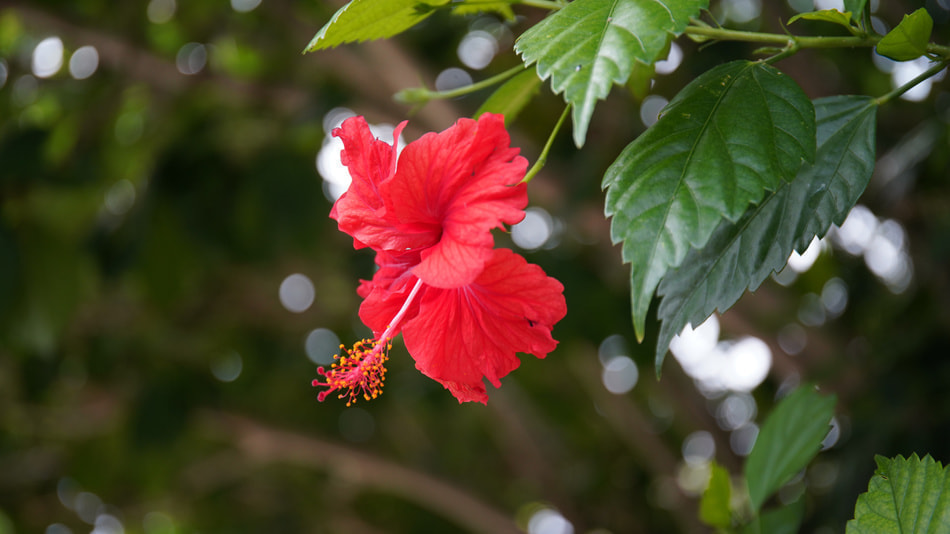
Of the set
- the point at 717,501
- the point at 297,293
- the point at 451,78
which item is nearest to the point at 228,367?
the point at 297,293

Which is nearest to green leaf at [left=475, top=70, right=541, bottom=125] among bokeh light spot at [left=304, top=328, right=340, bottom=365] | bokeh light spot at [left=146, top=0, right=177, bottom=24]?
bokeh light spot at [left=146, top=0, right=177, bottom=24]

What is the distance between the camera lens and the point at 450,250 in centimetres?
51

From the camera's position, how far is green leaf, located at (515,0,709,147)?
1.39 feet

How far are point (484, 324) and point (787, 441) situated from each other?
0.38 metres

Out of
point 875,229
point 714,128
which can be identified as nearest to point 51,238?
point 714,128

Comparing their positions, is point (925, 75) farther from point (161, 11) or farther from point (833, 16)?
point (161, 11)

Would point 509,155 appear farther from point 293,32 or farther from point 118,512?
point 118,512

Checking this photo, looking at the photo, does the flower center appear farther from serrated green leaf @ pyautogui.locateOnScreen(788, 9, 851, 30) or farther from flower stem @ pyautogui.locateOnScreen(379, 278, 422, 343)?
serrated green leaf @ pyautogui.locateOnScreen(788, 9, 851, 30)

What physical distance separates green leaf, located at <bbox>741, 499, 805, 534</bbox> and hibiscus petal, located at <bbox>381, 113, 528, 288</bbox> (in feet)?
1.57

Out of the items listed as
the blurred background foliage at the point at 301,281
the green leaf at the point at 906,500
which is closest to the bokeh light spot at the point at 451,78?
the blurred background foliage at the point at 301,281

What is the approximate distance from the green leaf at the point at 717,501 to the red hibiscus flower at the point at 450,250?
1.13 feet

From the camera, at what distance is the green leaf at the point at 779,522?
2.46ft

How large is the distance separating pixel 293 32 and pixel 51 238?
2.82 ft

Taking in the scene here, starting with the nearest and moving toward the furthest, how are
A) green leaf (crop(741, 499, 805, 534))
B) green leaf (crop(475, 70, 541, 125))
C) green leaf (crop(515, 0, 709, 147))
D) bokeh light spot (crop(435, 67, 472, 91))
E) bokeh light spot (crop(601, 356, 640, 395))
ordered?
1. green leaf (crop(515, 0, 709, 147))
2. green leaf (crop(475, 70, 541, 125))
3. green leaf (crop(741, 499, 805, 534))
4. bokeh light spot (crop(435, 67, 472, 91))
5. bokeh light spot (crop(601, 356, 640, 395))
